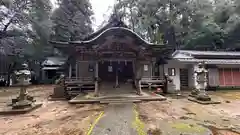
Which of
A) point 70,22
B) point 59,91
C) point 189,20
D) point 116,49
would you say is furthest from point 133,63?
point 70,22

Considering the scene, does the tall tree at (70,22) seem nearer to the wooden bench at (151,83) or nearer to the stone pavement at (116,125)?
the wooden bench at (151,83)

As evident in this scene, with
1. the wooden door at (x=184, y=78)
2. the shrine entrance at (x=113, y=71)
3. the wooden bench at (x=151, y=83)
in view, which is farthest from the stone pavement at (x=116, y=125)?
the wooden door at (x=184, y=78)

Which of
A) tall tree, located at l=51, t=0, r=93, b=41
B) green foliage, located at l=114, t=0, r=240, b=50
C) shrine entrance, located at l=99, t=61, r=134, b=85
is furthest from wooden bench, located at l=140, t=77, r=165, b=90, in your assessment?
tall tree, located at l=51, t=0, r=93, b=41

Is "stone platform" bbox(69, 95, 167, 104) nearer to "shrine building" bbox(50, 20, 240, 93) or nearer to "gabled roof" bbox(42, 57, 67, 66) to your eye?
"shrine building" bbox(50, 20, 240, 93)

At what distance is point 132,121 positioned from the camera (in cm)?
418

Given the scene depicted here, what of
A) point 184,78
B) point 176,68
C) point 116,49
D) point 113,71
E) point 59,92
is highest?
point 116,49

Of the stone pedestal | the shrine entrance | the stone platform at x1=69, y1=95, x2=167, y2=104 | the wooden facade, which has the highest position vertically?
the wooden facade

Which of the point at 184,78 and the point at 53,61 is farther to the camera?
the point at 53,61

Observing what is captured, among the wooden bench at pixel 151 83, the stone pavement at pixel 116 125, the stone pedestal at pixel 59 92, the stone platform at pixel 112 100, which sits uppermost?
the wooden bench at pixel 151 83

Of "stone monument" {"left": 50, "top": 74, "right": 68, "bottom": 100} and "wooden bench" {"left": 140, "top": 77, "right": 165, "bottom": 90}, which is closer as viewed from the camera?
"stone monument" {"left": 50, "top": 74, "right": 68, "bottom": 100}

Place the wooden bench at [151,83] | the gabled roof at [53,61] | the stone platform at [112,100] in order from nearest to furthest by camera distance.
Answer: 1. the stone platform at [112,100]
2. the wooden bench at [151,83]
3. the gabled roof at [53,61]

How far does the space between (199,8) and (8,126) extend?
2314 centimetres

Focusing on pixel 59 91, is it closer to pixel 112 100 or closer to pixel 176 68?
pixel 112 100

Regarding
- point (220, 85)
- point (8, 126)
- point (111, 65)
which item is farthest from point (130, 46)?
point (220, 85)
